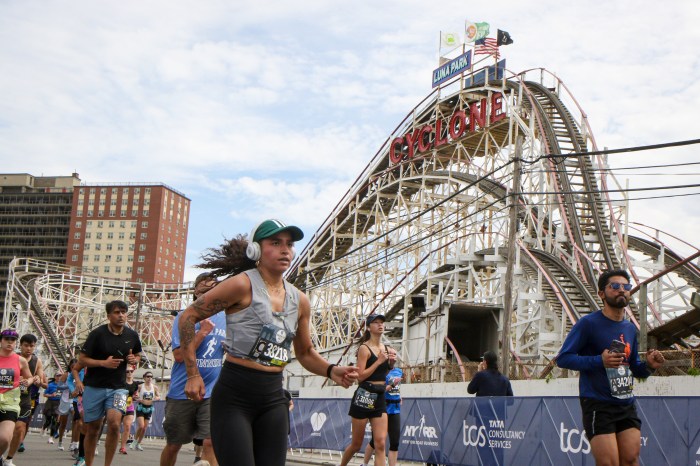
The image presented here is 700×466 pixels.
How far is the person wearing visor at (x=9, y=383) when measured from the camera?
9.70 meters

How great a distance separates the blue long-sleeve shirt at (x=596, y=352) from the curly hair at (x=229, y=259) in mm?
2398

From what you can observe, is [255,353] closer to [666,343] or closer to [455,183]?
[666,343]

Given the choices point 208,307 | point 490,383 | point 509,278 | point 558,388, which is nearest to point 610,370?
point 208,307

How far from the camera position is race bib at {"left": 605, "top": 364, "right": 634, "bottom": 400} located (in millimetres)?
6551

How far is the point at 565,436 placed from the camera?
35.6 feet

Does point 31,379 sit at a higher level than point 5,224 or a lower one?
lower

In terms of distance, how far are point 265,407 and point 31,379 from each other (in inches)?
251

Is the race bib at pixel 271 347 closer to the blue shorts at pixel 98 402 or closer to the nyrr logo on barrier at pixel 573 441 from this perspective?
the blue shorts at pixel 98 402

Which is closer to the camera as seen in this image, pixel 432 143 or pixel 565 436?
pixel 565 436

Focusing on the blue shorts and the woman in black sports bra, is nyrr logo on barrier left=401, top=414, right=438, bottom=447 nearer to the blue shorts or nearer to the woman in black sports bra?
the woman in black sports bra

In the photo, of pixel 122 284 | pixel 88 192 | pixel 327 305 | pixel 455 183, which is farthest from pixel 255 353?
pixel 88 192

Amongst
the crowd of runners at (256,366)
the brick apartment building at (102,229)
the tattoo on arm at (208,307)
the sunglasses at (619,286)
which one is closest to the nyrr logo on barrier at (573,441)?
the crowd of runners at (256,366)

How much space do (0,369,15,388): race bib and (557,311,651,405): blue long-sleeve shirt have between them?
5967 millimetres

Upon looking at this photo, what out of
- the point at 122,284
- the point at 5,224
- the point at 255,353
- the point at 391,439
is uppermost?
the point at 5,224
